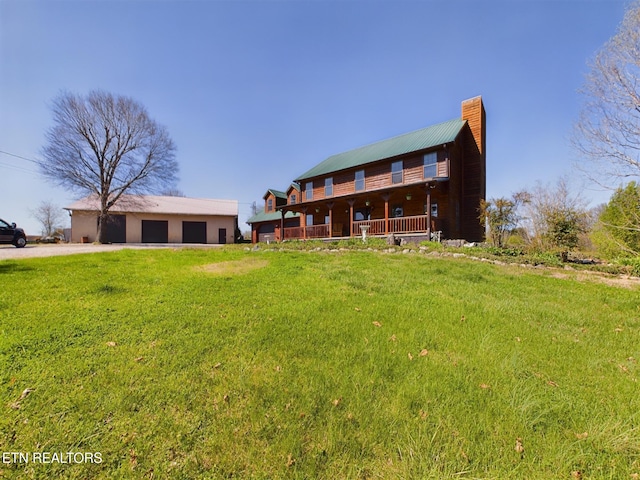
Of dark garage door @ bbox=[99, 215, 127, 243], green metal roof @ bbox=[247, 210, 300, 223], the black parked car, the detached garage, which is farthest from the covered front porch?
dark garage door @ bbox=[99, 215, 127, 243]

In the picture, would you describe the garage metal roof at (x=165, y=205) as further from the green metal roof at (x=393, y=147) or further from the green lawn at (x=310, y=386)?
the green lawn at (x=310, y=386)

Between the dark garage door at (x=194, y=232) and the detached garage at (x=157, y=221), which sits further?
the dark garage door at (x=194, y=232)

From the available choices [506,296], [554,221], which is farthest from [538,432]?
[554,221]

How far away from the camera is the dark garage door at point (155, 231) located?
27.2 meters

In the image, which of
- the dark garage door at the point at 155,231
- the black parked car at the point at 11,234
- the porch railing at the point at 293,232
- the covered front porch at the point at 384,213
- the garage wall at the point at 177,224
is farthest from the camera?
the dark garage door at the point at 155,231

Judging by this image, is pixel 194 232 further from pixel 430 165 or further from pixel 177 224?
pixel 430 165

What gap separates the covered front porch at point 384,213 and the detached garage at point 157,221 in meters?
10.9

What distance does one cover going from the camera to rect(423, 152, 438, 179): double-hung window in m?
16.0

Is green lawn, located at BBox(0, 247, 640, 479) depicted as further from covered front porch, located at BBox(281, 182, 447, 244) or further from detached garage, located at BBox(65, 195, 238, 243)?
detached garage, located at BBox(65, 195, 238, 243)

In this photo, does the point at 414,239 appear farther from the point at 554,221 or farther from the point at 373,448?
the point at 373,448

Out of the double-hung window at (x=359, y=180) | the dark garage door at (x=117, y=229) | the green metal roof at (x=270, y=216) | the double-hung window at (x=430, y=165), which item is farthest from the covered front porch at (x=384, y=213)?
the dark garage door at (x=117, y=229)

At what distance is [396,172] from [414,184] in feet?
12.8

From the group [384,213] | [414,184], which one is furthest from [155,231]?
[414,184]

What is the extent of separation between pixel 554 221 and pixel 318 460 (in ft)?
44.0
